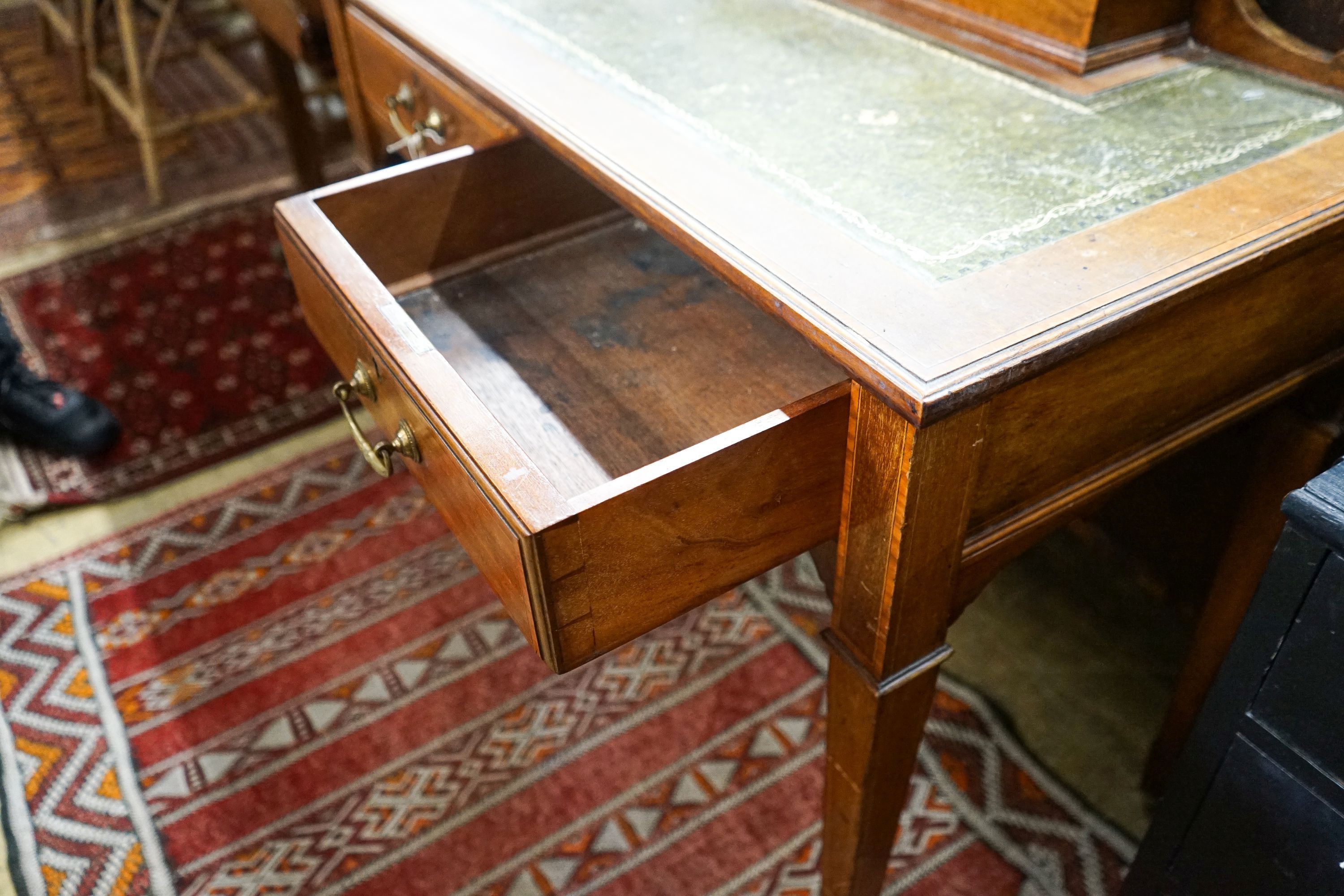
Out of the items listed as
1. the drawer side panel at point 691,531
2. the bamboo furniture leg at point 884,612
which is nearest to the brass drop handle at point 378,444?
the drawer side panel at point 691,531

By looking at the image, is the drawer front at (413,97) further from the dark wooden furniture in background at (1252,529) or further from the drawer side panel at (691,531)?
the dark wooden furniture in background at (1252,529)

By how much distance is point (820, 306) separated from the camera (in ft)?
1.98

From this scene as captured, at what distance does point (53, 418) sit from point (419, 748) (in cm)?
91

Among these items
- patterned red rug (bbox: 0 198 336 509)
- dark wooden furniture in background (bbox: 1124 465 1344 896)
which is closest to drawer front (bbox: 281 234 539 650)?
dark wooden furniture in background (bbox: 1124 465 1344 896)

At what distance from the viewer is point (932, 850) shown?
3.66ft

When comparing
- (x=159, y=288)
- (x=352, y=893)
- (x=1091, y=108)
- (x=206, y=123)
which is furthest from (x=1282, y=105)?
(x=206, y=123)

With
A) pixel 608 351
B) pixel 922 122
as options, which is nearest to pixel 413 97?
pixel 608 351

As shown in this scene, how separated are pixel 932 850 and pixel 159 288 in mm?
1825

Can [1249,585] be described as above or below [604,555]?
below

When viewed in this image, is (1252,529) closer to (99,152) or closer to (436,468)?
(436,468)

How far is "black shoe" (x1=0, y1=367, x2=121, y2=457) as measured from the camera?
65.1 inches

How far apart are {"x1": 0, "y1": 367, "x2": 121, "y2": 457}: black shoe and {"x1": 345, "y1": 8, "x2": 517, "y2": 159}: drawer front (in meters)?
0.77

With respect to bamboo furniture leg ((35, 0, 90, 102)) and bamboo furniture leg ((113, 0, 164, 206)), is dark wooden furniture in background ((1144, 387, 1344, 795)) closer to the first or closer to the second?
bamboo furniture leg ((113, 0, 164, 206))

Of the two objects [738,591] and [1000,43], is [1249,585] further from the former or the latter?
[738,591]
